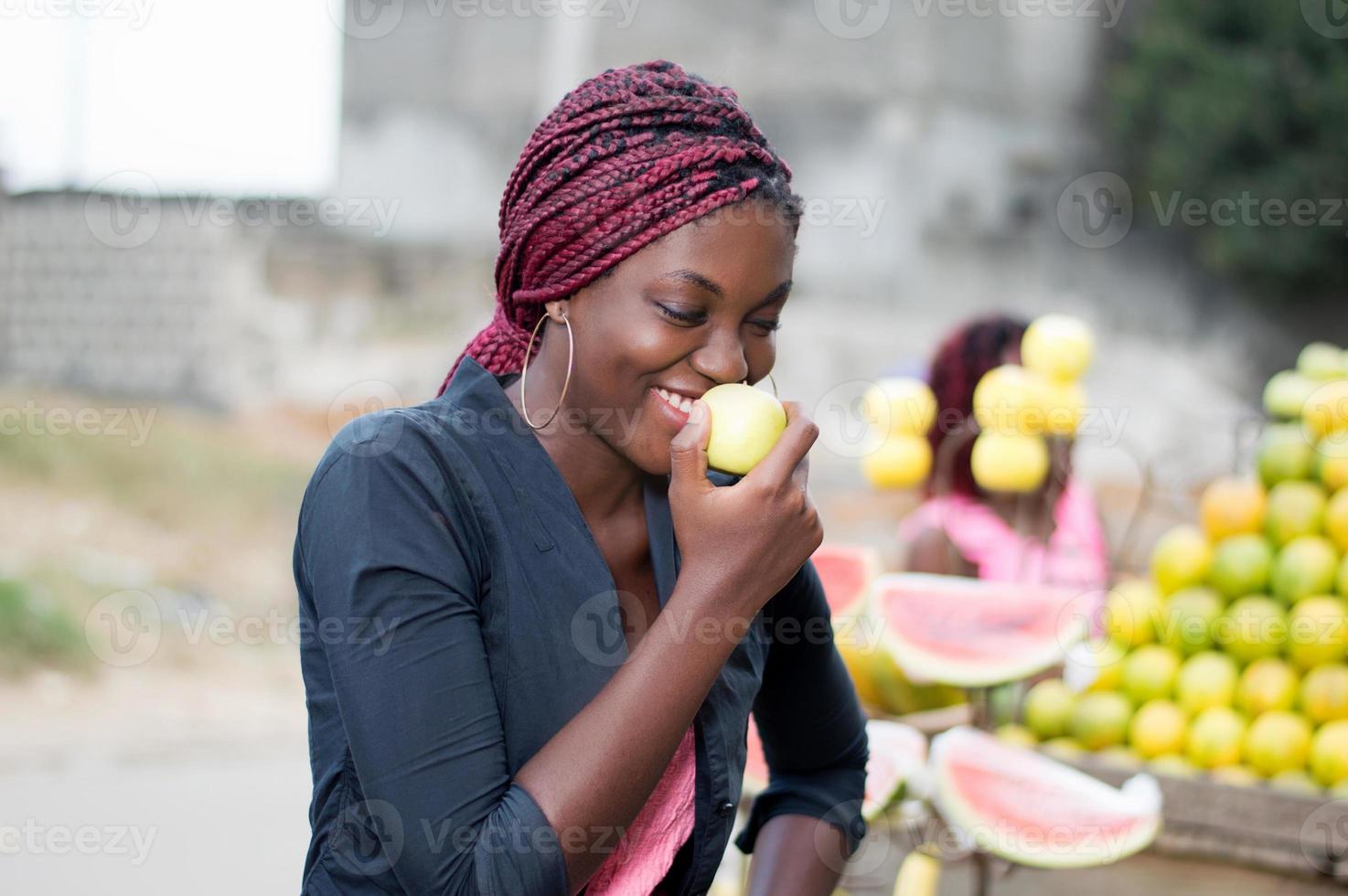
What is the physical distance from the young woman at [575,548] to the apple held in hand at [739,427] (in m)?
0.03

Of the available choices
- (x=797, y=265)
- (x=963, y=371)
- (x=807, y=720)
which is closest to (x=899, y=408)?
(x=963, y=371)

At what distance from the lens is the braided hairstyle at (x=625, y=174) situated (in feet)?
5.12

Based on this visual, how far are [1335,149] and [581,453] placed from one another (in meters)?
8.99

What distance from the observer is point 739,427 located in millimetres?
1569

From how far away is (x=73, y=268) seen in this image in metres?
10.5

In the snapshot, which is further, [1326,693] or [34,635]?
[34,635]

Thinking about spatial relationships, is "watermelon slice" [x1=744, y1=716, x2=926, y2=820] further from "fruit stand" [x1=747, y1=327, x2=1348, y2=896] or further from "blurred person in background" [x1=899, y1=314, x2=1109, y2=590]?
"blurred person in background" [x1=899, y1=314, x2=1109, y2=590]

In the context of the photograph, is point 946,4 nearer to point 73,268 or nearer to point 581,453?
point 73,268

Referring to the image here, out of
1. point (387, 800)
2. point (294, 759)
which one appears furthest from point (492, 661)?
point (294, 759)

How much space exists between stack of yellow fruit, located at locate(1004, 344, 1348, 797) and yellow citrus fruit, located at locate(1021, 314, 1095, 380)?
1.60 ft

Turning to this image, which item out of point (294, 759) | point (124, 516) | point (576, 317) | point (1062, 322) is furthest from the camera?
point (124, 516)

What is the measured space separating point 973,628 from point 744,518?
1.82m

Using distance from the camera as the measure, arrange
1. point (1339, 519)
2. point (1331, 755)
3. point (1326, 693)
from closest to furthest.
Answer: point (1331, 755) < point (1326, 693) < point (1339, 519)

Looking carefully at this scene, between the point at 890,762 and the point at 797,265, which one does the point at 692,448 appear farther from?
the point at 797,265
